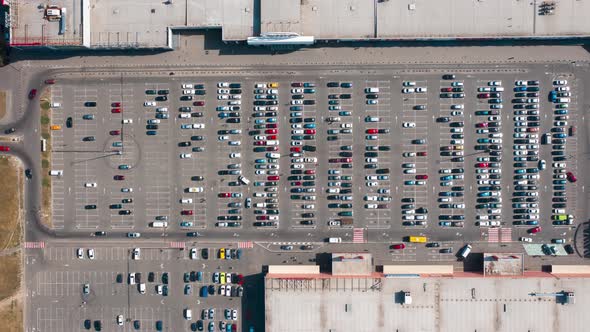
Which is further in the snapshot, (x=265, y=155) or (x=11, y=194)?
(x=11, y=194)

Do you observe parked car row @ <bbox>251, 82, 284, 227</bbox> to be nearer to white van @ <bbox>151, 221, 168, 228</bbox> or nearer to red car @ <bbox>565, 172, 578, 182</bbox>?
white van @ <bbox>151, 221, 168, 228</bbox>

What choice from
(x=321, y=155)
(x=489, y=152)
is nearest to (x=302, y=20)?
(x=321, y=155)

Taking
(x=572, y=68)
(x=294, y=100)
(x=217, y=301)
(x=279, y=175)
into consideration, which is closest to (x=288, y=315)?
(x=217, y=301)

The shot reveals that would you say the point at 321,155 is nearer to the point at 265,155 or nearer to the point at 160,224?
the point at 265,155

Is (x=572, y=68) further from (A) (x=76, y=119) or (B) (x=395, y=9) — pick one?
(A) (x=76, y=119)

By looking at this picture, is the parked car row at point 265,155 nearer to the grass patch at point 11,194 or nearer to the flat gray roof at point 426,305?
the flat gray roof at point 426,305

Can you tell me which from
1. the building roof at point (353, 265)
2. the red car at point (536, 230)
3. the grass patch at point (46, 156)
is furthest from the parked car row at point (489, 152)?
the grass patch at point (46, 156)
